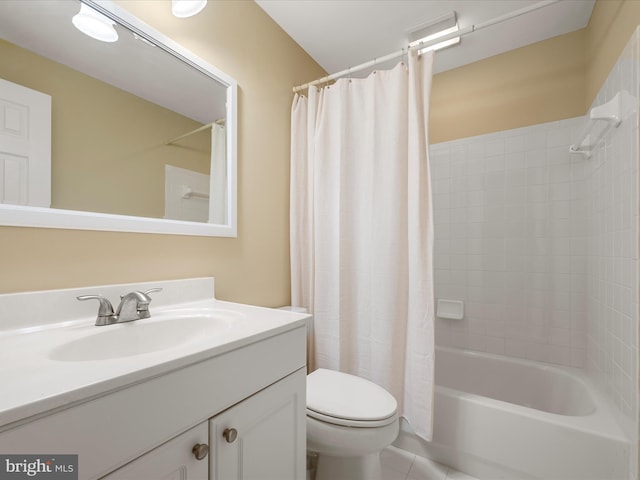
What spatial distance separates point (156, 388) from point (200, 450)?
19 cm

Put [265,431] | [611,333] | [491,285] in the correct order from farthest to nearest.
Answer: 1. [491,285]
2. [611,333]
3. [265,431]

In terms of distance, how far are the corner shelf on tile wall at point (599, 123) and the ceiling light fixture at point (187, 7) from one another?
5.47 ft

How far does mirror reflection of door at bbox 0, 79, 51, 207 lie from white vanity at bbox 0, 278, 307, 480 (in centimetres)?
28

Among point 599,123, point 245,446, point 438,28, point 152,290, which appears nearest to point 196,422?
point 245,446

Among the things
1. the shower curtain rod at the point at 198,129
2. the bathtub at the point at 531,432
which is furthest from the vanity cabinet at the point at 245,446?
the shower curtain rod at the point at 198,129

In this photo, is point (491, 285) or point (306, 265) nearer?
Result: point (306, 265)

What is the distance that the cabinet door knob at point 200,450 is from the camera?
2.07ft

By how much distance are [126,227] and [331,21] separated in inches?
62.1

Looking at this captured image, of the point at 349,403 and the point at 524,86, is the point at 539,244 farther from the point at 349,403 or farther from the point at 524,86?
the point at 349,403

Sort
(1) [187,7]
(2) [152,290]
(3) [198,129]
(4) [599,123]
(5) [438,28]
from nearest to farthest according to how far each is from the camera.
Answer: (2) [152,290], (1) [187,7], (3) [198,129], (4) [599,123], (5) [438,28]

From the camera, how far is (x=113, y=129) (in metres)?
1.03

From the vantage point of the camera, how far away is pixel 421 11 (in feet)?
5.33

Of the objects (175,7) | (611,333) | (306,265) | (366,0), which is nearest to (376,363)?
(306,265)

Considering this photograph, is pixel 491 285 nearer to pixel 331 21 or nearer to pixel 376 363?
→ pixel 376 363
